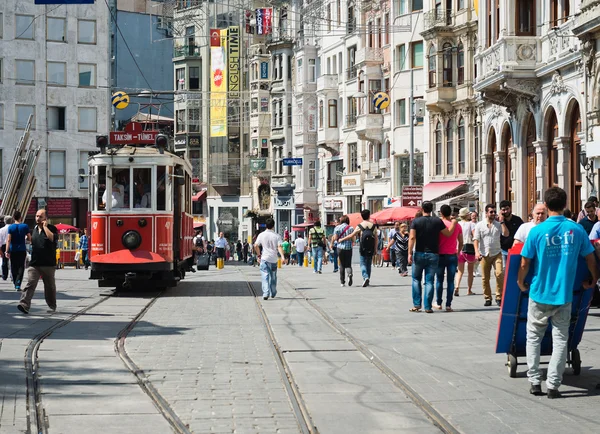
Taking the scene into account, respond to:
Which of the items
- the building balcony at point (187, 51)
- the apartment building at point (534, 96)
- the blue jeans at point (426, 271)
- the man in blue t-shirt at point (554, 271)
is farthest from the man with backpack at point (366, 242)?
the building balcony at point (187, 51)

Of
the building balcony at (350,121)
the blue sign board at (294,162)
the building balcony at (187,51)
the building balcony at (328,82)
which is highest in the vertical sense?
the building balcony at (187,51)

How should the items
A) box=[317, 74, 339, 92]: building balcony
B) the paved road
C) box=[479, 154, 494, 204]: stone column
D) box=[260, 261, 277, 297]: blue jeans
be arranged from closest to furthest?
the paved road < box=[260, 261, 277, 297]: blue jeans < box=[479, 154, 494, 204]: stone column < box=[317, 74, 339, 92]: building balcony

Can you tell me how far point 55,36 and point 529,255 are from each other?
62692 millimetres

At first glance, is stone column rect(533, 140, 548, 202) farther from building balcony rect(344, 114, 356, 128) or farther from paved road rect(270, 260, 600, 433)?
building balcony rect(344, 114, 356, 128)

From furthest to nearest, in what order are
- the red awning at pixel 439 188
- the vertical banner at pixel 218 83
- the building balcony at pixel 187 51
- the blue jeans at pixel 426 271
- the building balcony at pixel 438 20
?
1. the building balcony at pixel 187 51
2. the vertical banner at pixel 218 83
3. the building balcony at pixel 438 20
4. the red awning at pixel 439 188
5. the blue jeans at pixel 426 271

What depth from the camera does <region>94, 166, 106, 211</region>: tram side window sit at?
2361cm

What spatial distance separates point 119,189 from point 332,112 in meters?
49.1

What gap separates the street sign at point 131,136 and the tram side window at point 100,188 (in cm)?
87

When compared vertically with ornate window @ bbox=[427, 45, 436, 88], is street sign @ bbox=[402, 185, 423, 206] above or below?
below

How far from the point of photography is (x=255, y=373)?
10773mm

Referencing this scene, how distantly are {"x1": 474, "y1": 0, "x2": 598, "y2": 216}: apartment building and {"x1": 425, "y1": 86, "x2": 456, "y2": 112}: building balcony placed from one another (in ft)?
38.4

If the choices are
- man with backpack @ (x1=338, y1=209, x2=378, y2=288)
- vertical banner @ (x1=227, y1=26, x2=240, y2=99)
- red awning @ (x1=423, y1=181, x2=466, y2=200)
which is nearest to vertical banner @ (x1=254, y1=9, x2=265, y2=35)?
vertical banner @ (x1=227, y1=26, x2=240, y2=99)

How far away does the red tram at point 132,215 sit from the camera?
2323cm

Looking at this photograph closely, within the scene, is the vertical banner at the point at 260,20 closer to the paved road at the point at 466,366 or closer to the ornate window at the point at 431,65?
the ornate window at the point at 431,65
